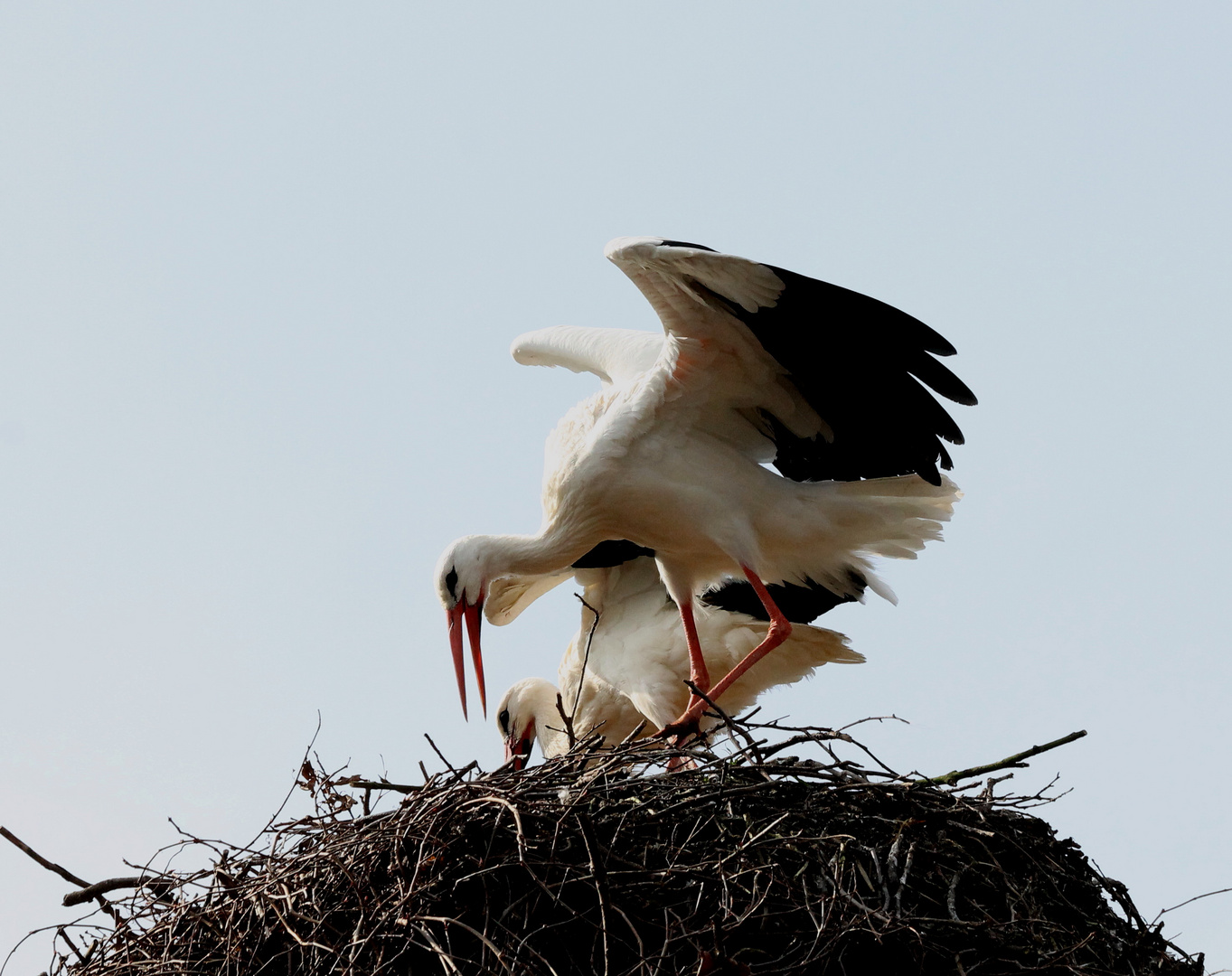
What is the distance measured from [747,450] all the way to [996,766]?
1.59 meters

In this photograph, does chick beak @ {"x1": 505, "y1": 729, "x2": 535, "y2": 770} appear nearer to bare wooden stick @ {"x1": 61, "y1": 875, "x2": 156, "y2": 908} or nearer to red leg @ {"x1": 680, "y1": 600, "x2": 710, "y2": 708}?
red leg @ {"x1": 680, "y1": 600, "x2": 710, "y2": 708}

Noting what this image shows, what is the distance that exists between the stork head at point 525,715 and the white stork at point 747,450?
1.06 meters

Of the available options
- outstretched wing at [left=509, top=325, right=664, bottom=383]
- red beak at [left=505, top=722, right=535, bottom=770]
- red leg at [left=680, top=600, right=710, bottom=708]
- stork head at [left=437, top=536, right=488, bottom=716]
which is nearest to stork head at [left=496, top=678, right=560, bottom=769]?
red beak at [left=505, top=722, right=535, bottom=770]

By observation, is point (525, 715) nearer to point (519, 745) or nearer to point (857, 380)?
point (519, 745)

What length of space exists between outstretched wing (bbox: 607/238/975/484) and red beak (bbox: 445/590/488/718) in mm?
1032

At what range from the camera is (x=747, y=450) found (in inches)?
188

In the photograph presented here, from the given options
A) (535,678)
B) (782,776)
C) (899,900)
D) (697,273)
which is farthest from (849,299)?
(535,678)

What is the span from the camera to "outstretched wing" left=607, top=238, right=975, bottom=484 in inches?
160

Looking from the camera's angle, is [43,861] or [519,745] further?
[519,745]

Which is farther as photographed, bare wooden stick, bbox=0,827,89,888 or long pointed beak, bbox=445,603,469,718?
long pointed beak, bbox=445,603,469,718

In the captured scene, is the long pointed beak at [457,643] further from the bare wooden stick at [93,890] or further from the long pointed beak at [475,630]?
the bare wooden stick at [93,890]

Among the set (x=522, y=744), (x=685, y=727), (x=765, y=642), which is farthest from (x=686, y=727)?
(x=522, y=744)

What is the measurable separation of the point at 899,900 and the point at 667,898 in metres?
0.47

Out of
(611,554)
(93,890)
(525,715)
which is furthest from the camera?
(525,715)
